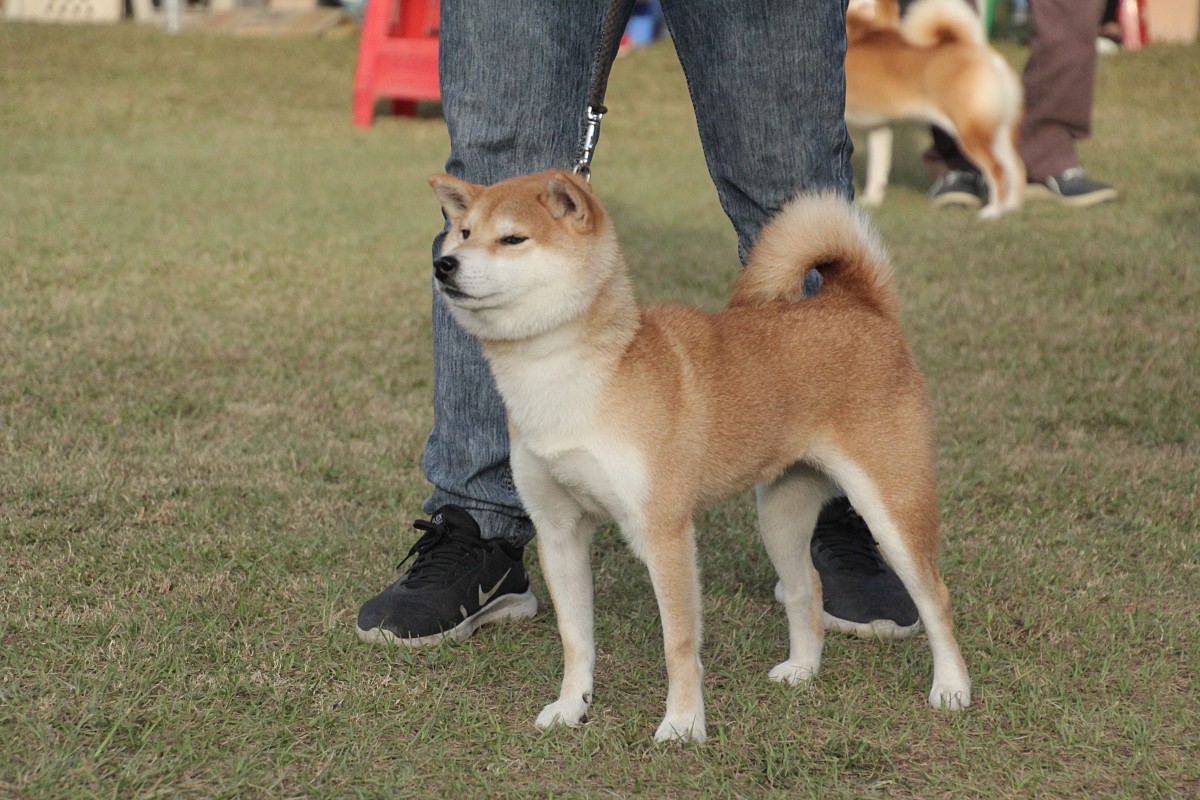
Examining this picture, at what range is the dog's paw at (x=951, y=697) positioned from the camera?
89.5 inches

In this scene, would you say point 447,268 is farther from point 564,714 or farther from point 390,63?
point 390,63

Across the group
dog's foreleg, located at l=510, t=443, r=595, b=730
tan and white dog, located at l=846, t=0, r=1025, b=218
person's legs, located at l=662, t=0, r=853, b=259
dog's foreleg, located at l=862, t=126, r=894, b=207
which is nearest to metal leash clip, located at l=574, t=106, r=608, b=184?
person's legs, located at l=662, t=0, r=853, b=259

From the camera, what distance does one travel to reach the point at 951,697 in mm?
2277

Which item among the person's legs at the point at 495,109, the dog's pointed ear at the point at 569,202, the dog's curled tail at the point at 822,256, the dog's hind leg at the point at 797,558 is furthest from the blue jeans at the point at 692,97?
the dog's hind leg at the point at 797,558

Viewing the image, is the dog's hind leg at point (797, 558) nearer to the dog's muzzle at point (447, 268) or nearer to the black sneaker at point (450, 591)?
the black sneaker at point (450, 591)

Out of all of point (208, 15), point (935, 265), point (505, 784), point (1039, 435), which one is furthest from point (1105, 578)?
point (208, 15)

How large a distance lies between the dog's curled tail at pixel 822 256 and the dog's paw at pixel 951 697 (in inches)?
26.6

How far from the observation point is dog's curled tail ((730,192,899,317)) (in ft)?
7.73

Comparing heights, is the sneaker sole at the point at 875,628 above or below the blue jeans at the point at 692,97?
below

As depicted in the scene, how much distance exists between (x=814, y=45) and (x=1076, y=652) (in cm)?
124

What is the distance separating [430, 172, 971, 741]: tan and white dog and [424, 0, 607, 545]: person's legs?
0.22 m

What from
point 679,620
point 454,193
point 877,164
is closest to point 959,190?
point 877,164

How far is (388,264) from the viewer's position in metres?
5.77

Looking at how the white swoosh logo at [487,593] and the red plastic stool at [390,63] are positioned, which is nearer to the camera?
the white swoosh logo at [487,593]
